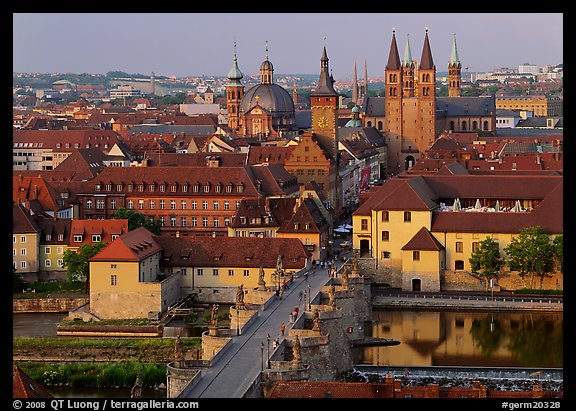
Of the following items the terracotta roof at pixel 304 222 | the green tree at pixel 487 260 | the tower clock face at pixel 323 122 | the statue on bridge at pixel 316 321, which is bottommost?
the statue on bridge at pixel 316 321

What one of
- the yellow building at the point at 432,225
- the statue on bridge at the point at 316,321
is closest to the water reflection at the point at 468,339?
the yellow building at the point at 432,225

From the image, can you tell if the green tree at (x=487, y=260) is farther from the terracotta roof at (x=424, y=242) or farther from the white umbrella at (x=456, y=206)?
the white umbrella at (x=456, y=206)

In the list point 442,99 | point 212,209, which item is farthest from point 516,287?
point 442,99

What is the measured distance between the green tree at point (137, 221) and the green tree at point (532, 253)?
18.1m

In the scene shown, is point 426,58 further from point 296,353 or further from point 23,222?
point 296,353

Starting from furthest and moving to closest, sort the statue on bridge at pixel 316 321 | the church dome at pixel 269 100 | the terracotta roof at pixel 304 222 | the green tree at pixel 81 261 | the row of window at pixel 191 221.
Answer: the church dome at pixel 269 100 → the row of window at pixel 191 221 → the terracotta roof at pixel 304 222 → the green tree at pixel 81 261 → the statue on bridge at pixel 316 321

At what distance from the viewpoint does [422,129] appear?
115312 mm

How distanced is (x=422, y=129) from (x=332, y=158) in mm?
40881

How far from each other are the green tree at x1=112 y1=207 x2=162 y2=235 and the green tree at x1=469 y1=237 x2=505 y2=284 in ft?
54.1

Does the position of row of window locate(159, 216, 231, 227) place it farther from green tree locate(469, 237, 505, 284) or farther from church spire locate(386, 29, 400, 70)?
church spire locate(386, 29, 400, 70)

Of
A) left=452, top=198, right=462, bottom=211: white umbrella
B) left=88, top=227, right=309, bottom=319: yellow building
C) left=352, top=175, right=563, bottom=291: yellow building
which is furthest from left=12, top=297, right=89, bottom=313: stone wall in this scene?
left=452, top=198, right=462, bottom=211: white umbrella

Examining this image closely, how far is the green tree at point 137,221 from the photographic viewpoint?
5909 cm

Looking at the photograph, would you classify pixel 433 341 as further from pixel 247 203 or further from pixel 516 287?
pixel 247 203
